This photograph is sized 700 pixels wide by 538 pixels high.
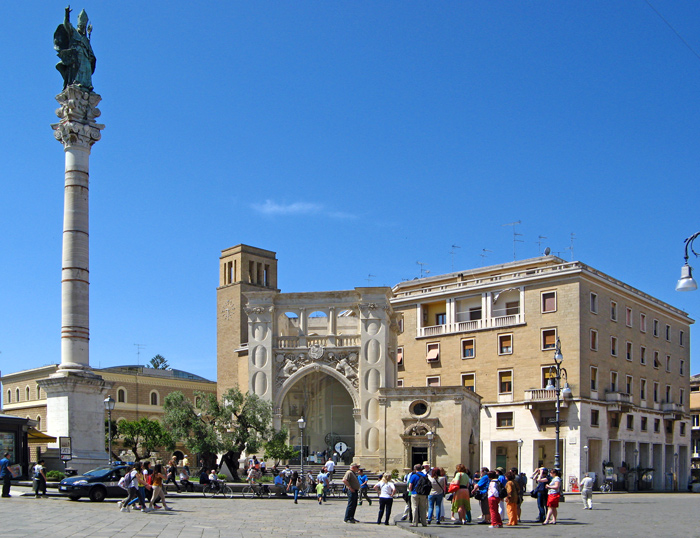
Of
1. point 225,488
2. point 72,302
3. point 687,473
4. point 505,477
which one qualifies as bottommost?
point 687,473

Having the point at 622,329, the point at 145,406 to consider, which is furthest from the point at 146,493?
the point at 145,406

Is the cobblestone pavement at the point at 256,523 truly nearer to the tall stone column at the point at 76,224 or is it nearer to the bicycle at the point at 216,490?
the bicycle at the point at 216,490

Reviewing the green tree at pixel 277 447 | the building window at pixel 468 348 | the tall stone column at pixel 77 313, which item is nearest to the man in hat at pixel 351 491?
the tall stone column at pixel 77 313

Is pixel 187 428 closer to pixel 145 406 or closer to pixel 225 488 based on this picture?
pixel 225 488

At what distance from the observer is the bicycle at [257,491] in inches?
1410

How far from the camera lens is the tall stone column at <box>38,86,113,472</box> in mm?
35656

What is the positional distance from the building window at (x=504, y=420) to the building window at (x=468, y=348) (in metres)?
4.69

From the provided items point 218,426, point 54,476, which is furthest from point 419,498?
point 218,426

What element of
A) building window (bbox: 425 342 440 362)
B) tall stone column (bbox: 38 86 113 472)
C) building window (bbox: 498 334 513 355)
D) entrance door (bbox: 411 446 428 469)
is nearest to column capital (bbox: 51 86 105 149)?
tall stone column (bbox: 38 86 113 472)

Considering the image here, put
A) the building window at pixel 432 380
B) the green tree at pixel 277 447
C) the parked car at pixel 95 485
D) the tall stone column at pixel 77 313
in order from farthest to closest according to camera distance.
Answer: the building window at pixel 432 380
the green tree at pixel 277 447
the tall stone column at pixel 77 313
the parked car at pixel 95 485

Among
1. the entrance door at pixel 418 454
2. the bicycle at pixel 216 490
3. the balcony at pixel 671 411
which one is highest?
the bicycle at pixel 216 490

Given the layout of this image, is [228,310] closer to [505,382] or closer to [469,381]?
[469,381]

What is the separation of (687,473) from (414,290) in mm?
24847

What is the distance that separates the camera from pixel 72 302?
37.0m
